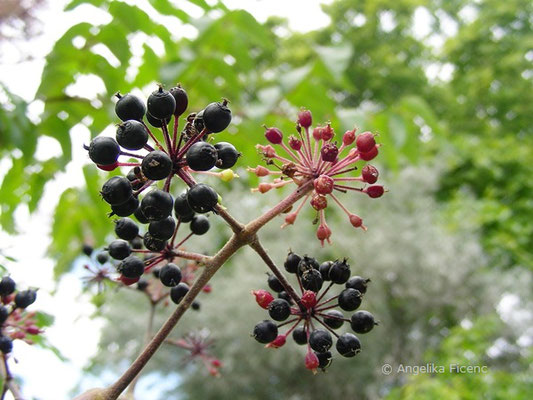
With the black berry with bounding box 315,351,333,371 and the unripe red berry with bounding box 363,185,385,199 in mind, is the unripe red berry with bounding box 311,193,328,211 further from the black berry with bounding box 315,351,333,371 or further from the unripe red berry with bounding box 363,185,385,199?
the black berry with bounding box 315,351,333,371

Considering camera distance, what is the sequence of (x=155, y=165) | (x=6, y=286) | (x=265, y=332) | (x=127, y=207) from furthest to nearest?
(x=6, y=286), (x=265, y=332), (x=127, y=207), (x=155, y=165)

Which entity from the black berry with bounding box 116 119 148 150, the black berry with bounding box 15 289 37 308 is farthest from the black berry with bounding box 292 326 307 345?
the black berry with bounding box 15 289 37 308

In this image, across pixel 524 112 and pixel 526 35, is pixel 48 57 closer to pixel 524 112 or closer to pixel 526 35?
pixel 524 112

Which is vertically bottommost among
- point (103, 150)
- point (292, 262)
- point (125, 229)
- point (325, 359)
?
point (325, 359)

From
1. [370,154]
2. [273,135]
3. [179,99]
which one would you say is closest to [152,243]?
[179,99]

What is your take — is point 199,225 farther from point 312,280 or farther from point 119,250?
point 312,280
